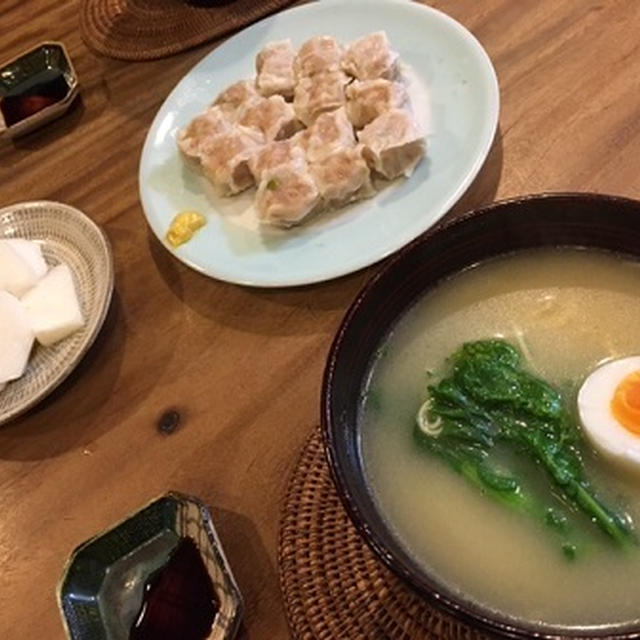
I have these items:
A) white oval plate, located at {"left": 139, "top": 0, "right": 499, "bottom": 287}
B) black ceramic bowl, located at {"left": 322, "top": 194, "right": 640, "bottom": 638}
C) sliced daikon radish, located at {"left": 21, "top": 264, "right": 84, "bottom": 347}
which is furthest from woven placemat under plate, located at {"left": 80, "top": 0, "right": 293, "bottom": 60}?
black ceramic bowl, located at {"left": 322, "top": 194, "right": 640, "bottom": 638}

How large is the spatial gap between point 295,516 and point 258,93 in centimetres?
93

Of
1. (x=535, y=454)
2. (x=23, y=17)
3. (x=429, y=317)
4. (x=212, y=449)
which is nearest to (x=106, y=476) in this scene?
(x=212, y=449)

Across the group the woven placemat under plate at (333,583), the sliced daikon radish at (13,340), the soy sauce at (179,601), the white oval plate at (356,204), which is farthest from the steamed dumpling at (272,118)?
the soy sauce at (179,601)

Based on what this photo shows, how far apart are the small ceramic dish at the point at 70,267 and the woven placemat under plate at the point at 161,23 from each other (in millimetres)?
505

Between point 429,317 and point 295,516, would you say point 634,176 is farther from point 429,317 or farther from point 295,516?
point 295,516

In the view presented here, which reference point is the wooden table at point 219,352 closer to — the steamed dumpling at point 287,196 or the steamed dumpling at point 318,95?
the steamed dumpling at point 287,196

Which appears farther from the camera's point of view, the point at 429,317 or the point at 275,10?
the point at 275,10

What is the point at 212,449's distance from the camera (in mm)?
1398

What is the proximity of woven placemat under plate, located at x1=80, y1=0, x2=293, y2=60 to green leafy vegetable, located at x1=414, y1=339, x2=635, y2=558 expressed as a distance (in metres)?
1.24

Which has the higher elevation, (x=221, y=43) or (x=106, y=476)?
(x=221, y=43)

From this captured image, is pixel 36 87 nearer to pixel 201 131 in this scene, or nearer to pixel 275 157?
pixel 201 131

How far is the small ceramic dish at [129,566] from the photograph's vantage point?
117 cm

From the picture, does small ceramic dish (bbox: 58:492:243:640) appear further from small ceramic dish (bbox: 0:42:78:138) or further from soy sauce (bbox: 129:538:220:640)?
small ceramic dish (bbox: 0:42:78:138)

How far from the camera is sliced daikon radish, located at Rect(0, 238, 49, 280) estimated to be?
66.4 inches
